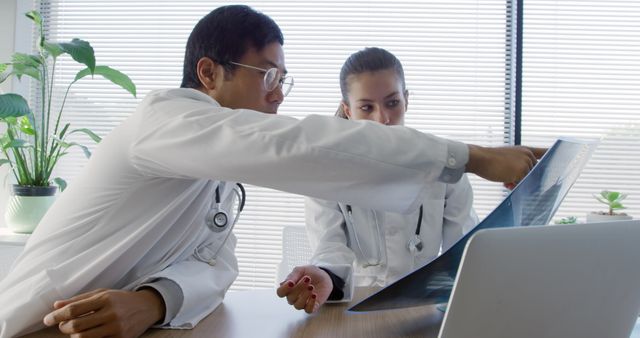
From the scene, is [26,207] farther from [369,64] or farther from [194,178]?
[194,178]

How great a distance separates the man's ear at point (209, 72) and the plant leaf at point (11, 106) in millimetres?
1674

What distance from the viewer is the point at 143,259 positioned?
37.4 inches

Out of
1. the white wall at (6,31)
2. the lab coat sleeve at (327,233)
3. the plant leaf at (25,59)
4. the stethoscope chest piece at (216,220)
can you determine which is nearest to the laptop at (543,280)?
the stethoscope chest piece at (216,220)

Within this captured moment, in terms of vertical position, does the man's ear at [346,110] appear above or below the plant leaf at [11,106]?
above

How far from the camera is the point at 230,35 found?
1098 mm

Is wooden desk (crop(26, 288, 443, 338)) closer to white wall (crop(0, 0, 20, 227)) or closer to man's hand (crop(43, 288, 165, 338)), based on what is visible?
man's hand (crop(43, 288, 165, 338))

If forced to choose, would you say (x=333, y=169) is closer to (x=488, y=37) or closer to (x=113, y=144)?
(x=113, y=144)

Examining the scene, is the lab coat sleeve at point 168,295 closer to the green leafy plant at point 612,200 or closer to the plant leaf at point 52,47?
the plant leaf at point 52,47

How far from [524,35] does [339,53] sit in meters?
1.12

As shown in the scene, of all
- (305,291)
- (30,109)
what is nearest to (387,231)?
(305,291)

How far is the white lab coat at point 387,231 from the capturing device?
1451 mm

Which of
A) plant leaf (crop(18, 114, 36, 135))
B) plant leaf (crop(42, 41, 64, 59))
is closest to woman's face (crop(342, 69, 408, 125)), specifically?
plant leaf (crop(42, 41, 64, 59))

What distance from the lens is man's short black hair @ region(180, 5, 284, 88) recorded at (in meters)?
1.10

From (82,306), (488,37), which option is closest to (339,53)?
(488,37)
